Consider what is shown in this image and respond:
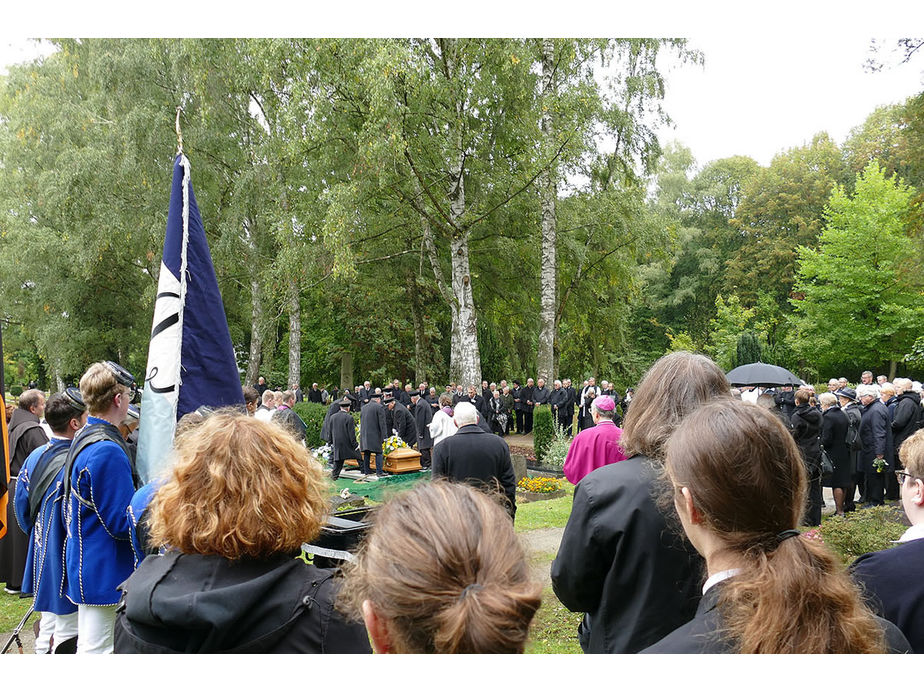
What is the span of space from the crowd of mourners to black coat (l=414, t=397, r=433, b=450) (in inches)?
451

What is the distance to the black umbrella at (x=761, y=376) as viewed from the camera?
1051cm

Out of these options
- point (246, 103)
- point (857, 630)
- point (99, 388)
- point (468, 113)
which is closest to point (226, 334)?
point (99, 388)

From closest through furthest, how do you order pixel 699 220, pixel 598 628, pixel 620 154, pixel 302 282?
1. pixel 598 628
2. pixel 302 282
3. pixel 620 154
4. pixel 699 220

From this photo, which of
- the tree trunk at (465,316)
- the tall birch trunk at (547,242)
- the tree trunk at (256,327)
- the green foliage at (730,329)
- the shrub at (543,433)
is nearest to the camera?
the shrub at (543,433)

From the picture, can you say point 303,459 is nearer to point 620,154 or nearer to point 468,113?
point 468,113

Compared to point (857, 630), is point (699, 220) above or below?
above

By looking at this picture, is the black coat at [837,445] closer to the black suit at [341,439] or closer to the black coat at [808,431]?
the black coat at [808,431]

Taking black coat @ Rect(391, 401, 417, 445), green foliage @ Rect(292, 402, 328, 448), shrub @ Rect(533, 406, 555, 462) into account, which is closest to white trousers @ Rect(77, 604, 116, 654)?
black coat @ Rect(391, 401, 417, 445)

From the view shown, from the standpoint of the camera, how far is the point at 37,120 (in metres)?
23.0

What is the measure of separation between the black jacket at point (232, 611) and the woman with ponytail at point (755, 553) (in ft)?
2.67

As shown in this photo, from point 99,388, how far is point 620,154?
2096 cm

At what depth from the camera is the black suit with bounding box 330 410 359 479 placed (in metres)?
13.3

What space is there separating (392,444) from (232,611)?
43.1 feet

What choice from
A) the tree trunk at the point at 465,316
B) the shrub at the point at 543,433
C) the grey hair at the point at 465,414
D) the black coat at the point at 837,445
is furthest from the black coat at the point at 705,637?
the tree trunk at the point at 465,316
